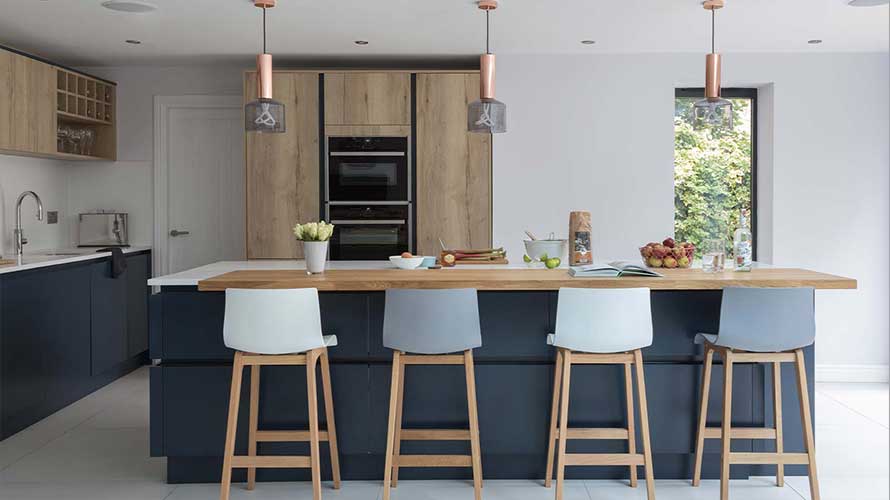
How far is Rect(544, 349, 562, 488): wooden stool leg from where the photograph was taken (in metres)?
3.49

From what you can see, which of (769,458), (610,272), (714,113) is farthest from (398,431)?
(714,113)

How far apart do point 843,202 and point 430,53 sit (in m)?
3.23

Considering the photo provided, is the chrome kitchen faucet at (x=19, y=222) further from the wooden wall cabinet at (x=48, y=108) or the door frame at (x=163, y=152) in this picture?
the door frame at (x=163, y=152)

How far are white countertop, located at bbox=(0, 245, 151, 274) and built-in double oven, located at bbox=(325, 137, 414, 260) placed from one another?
158cm

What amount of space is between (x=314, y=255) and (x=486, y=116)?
1025 millimetres

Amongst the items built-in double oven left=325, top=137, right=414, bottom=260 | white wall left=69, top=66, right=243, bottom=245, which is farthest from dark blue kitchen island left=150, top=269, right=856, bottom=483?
white wall left=69, top=66, right=243, bottom=245

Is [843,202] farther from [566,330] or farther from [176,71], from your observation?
[176,71]

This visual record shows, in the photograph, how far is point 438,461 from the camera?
3482 millimetres

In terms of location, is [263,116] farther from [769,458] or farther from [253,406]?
[769,458]

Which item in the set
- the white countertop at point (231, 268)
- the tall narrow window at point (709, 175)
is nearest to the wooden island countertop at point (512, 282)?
the white countertop at point (231, 268)

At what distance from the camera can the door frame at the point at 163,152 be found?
6449 millimetres

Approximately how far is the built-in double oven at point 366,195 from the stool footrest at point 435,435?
98.7 inches

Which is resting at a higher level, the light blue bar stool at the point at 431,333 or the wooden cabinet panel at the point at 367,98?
the wooden cabinet panel at the point at 367,98

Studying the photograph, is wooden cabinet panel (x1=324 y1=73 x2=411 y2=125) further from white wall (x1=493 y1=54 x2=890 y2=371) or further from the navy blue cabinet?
the navy blue cabinet
